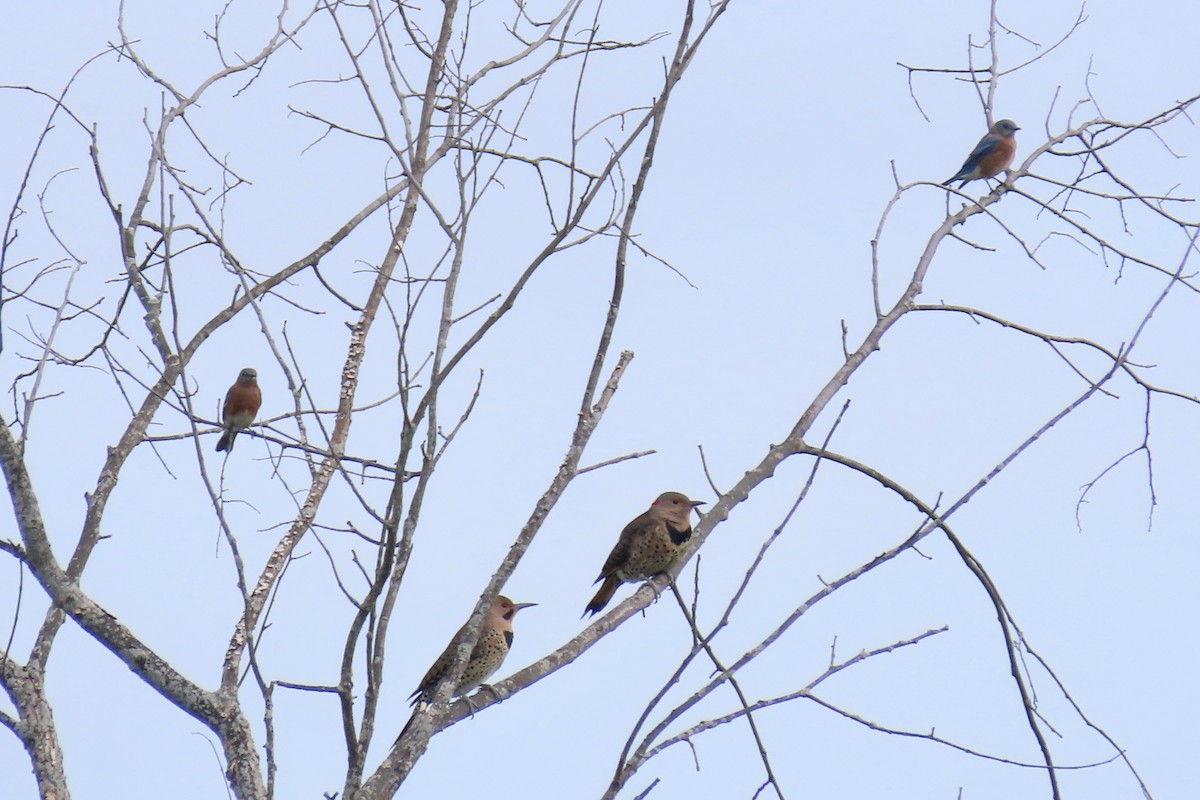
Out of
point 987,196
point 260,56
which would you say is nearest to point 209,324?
point 260,56

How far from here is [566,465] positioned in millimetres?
3771

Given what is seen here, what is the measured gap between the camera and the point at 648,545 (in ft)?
19.0

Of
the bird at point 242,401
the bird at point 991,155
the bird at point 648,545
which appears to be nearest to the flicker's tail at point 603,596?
the bird at point 648,545

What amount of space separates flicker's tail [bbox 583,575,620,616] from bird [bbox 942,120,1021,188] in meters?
5.20

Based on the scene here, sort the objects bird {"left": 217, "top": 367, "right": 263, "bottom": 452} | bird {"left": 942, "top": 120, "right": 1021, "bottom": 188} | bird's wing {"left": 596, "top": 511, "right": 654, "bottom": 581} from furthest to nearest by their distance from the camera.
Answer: bird {"left": 942, "top": 120, "right": 1021, "bottom": 188} < bird {"left": 217, "top": 367, "right": 263, "bottom": 452} < bird's wing {"left": 596, "top": 511, "right": 654, "bottom": 581}

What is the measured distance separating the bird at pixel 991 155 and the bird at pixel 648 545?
15.8 feet

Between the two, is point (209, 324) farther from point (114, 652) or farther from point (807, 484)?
point (807, 484)

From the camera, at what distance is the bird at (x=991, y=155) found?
10094 millimetres

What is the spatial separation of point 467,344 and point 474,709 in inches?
54.4

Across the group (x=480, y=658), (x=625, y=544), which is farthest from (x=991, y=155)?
(x=480, y=658)

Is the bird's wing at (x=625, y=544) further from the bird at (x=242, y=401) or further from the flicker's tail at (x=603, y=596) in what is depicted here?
the bird at (x=242, y=401)

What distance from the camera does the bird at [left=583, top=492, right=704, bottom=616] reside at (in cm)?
568

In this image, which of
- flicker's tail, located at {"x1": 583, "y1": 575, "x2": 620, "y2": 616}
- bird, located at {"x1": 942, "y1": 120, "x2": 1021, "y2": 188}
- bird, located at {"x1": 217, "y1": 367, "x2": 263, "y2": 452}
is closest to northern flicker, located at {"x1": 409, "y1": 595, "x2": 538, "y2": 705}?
flicker's tail, located at {"x1": 583, "y1": 575, "x2": 620, "y2": 616}

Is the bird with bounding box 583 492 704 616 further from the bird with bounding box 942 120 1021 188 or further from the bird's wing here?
the bird with bounding box 942 120 1021 188
